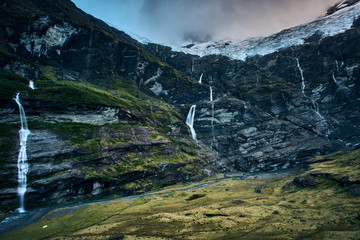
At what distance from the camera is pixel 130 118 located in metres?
127

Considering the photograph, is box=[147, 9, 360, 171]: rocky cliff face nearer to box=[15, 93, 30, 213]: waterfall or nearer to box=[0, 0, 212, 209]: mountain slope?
box=[0, 0, 212, 209]: mountain slope

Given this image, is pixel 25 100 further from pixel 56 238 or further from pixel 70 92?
pixel 56 238

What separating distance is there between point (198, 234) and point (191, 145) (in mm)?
105437

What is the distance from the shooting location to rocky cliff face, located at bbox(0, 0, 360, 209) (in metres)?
79.2

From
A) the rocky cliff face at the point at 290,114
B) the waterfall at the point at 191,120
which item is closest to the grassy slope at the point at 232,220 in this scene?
the rocky cliff face at the point at 290,114

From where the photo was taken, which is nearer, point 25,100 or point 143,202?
point 143,202

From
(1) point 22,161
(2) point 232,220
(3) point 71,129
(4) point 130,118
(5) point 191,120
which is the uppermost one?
(4) point 130,118

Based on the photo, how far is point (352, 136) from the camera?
137125 mm

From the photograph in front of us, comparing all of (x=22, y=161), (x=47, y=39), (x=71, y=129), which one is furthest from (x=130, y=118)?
(x=47, y=39)

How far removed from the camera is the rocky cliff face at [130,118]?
7925 cm

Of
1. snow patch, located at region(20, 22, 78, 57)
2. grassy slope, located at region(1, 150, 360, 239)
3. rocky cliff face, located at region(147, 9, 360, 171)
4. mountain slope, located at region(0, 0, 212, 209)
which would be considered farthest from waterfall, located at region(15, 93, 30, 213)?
rocky cliff face, located at region(147, 9, 360, 171)

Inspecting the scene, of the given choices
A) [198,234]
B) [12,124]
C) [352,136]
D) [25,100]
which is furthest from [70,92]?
[352,136]

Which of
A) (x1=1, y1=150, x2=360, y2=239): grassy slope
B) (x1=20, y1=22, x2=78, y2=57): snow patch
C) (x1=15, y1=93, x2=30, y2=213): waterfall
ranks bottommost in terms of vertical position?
(x1=1, y1=150, x2=360, y2=239): grassy slope

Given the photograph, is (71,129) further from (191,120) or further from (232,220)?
(191,120)
